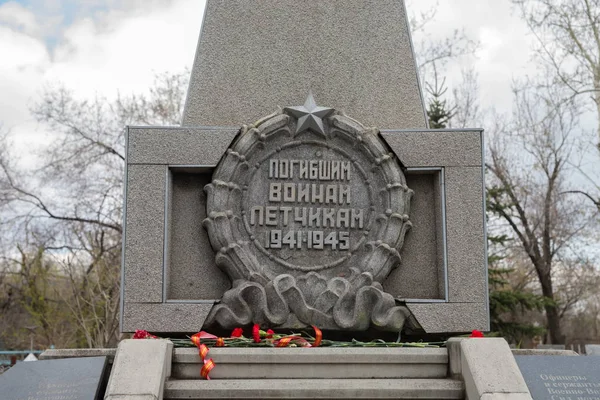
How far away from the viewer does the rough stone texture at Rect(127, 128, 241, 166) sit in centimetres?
681

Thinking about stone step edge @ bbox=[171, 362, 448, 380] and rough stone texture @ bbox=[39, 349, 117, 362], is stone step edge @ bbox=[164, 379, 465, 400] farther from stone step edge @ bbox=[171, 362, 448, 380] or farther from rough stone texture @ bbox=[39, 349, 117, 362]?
rough stone texture @ bbox=[39, 349, 117, 362]

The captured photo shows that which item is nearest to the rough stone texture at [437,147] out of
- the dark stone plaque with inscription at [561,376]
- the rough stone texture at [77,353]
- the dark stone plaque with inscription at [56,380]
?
the dark stone plaque with inscription at [561,376]

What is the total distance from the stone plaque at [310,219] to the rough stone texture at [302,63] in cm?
42

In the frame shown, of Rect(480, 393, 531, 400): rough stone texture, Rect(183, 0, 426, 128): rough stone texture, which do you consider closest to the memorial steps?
Rect(480, 393, 531, 400): rough stone texture

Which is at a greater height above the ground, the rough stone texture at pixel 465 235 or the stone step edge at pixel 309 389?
the rough stone texture at pixel 465 235

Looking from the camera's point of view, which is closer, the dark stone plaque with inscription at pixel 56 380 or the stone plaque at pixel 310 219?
the dark stone plaque with inscription at pixel 56 380

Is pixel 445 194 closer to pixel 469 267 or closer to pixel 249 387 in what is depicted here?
pixel 469 267

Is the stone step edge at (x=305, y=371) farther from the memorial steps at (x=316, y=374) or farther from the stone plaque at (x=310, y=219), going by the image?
the stone plaque at (x=310, y=219)

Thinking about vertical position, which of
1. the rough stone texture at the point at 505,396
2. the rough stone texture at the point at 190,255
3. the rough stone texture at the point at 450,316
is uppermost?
the rough stone texture at the point at 190,255

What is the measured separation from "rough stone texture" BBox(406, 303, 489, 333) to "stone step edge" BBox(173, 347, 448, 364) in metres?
1.10

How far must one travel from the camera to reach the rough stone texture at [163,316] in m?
6.49

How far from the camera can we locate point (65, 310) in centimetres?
2530

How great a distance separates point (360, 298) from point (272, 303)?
0.80 meters

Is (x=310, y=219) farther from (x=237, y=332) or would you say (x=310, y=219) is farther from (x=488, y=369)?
(x=488, y=369)
